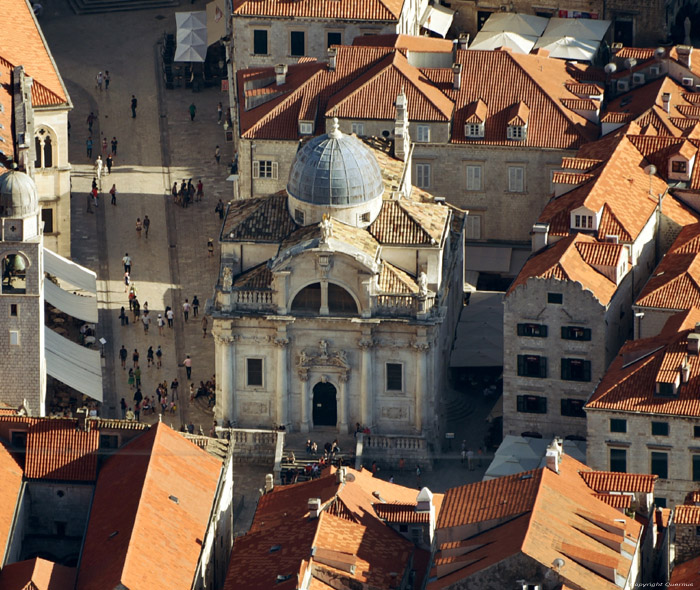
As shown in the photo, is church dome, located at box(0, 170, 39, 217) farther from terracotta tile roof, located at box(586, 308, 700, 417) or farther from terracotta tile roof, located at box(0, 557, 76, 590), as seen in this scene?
terracotta tile roof, located at box(586, 308, 700, 417)

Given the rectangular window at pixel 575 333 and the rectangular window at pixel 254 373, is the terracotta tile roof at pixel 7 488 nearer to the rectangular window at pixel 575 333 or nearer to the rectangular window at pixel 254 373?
the rectangular window at pixel 254 373

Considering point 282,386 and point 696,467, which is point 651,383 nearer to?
point 696,467

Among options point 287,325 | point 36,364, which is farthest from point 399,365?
point 36,364

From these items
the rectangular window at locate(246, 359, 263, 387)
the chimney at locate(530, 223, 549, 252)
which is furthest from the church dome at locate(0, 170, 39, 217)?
the chimney at locate(530, 223, 549, 252)

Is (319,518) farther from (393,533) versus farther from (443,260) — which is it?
(443,260)

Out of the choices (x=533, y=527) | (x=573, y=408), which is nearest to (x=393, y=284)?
(x=573, y=408)
